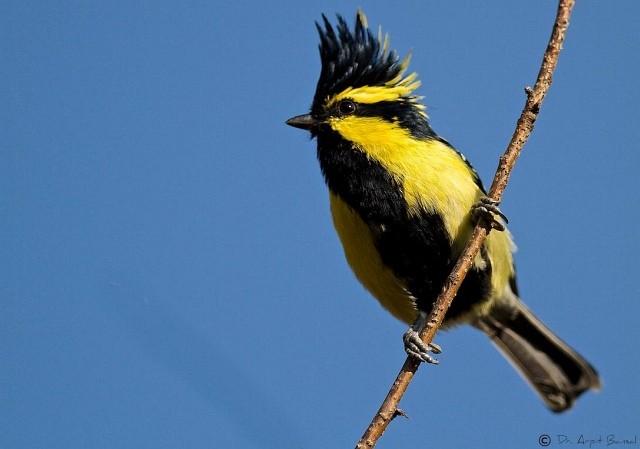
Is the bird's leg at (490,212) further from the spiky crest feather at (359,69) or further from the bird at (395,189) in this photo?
the spiky crest feather at (359,69)

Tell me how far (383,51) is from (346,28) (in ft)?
1.11

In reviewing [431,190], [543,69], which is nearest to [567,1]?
[543,69]

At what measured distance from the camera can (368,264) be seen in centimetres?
503

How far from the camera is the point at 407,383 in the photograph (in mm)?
3346

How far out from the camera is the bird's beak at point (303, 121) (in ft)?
17.4

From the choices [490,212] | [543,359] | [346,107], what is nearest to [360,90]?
[346,107]

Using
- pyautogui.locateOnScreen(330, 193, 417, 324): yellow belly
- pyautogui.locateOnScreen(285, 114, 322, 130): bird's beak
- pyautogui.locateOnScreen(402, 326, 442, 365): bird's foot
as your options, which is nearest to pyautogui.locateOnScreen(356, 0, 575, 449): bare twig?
pyautogui.locateOnScreen(402, 326, 442, 365): bird's foot

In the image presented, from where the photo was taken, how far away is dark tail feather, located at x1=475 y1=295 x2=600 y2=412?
20.6 ft

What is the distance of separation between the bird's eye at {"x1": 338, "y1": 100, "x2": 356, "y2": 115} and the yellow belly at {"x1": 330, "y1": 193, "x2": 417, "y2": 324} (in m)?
0.62

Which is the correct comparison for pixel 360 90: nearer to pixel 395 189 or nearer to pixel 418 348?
pixel 395 189

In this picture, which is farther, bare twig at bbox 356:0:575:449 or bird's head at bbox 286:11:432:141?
bird's head at bbox 286:11:432:141

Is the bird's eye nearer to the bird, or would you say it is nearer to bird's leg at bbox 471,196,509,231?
the bird

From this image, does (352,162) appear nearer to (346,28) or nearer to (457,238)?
(457,238)

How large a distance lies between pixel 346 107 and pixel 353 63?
35 cm
